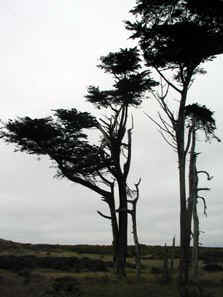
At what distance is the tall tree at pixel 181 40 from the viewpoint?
53.4 ft

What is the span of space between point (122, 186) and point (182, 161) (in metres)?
9.26

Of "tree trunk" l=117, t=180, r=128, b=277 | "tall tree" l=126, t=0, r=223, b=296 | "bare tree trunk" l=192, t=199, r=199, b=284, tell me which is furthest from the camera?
"tree trunk" l=117, t=180, r=128, b=277

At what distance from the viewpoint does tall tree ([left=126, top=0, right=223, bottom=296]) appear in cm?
1628

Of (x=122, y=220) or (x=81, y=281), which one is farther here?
(x=122, y=220)

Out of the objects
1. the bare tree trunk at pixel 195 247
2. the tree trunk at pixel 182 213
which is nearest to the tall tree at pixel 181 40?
the tree trunk at pixel 182 213

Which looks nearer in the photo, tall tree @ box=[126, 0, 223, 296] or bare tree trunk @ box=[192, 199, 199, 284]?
tall tree @ box=[126, 0, 223, 296]

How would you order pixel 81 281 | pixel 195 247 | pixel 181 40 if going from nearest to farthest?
pixel 181 40 < pixel 81 281 < pixel 195 247

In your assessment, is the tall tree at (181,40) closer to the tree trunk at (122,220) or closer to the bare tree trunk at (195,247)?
the bare tree trunk at (195,247)

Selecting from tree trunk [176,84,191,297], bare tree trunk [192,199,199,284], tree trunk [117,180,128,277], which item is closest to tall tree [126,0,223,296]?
tree trunk [176,84,191,297]

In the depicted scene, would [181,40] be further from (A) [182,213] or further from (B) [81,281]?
(B) [81,281]

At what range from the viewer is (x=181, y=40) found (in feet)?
56.0

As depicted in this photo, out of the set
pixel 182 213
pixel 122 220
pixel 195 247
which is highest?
pixel 122 220

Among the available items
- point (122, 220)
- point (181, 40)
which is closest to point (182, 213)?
point (181, 40)

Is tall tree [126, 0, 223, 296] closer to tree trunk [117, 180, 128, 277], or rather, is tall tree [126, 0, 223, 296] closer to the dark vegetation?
the dark vegetation
